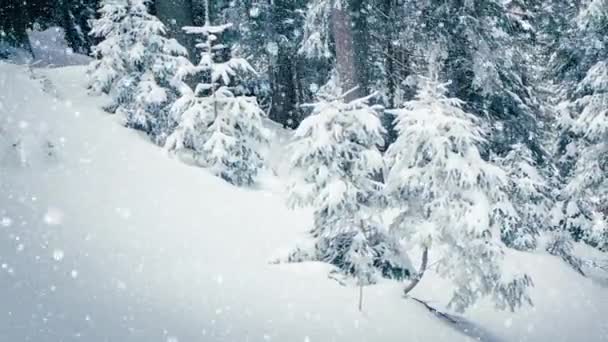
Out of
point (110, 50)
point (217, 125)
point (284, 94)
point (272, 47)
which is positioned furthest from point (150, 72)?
point (284, 94)

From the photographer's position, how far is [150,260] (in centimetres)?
532

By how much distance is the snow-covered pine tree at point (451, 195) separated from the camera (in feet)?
18.7

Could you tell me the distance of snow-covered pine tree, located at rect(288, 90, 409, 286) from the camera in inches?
230

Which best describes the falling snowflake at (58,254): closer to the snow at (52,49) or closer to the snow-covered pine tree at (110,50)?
the snow-covered pine tree at (110,50)

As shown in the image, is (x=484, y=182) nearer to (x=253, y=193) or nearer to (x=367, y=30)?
(x=253, y=193)

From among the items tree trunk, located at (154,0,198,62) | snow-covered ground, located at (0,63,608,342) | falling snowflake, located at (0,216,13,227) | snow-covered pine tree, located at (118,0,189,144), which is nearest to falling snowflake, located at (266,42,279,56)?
tree trunk, located at (154,0,198,62)

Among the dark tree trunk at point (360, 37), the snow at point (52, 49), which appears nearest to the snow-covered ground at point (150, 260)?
the dark tree trunk at point (360, 37)

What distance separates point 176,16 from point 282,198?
596 cm

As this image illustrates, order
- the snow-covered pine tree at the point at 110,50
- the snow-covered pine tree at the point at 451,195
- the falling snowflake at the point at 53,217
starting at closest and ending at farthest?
the falling snowflake at the point at 53,217, the snow-covered pine tree at the point at 451,195, the snow-covered pine tree at the point at 110,50

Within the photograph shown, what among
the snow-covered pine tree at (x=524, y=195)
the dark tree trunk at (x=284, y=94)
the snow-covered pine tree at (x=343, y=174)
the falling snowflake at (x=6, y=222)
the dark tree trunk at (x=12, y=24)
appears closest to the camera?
the falling snowflake at (x=6, y=222)

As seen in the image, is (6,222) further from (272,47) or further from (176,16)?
(272,47)

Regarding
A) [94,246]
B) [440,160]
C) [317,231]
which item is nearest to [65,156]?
[94,246]

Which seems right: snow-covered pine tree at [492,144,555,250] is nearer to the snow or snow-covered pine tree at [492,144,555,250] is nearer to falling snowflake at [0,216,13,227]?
falling snowflake at [0,216,13,227]

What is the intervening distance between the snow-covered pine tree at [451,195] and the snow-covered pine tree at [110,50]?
8.35 meters
